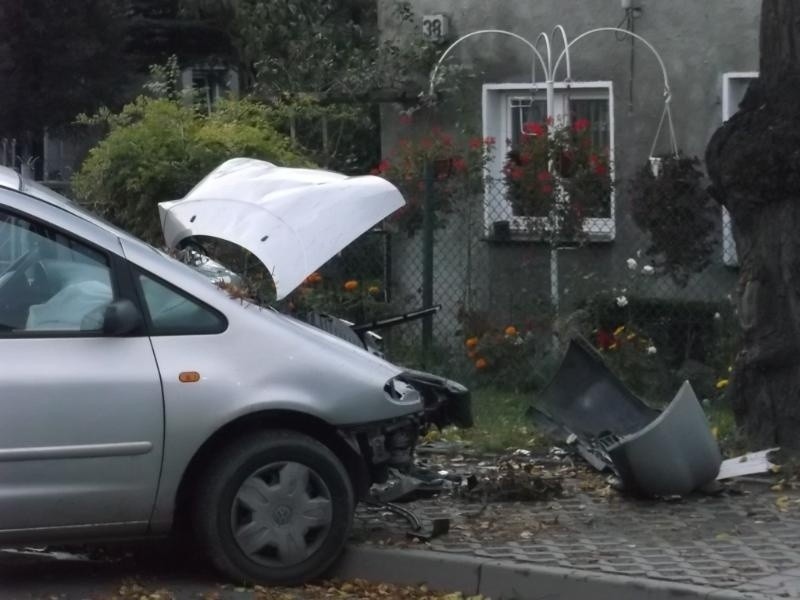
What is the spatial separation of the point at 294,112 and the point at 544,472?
6.14 meters

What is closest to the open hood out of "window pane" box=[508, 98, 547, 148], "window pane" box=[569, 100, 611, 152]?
"window pane" box=[569, 100, 611, 152]

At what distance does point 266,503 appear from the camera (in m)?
6.80

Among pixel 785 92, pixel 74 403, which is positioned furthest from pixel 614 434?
pixel 74 403

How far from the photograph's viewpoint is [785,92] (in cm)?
866

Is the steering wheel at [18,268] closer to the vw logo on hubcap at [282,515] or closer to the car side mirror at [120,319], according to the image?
the car side mirror at [120,319]

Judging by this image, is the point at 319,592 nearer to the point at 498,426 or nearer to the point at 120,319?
the point at 120,319

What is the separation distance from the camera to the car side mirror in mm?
6555

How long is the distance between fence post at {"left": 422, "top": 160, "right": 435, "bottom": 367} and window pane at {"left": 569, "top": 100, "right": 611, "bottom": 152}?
7.22 ft

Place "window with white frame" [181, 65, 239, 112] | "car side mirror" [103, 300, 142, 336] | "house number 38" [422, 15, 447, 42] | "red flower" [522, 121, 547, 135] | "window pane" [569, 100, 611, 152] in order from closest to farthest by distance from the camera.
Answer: "car side mirror" [103, 300, 142, 336] < "red flower" [522, 121, 547, 135] < "window pane" [569, 100, 611, 152] < "house number 38" [422, 15, 447, 42] < "window with white frame" [181, 65, 239, 112]

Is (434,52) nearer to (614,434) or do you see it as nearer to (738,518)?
(614,434)

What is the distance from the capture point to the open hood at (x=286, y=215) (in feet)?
23.9

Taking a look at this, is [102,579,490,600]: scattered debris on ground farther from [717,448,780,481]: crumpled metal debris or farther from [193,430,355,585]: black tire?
[717,448,780,481]: crumpled metal debris

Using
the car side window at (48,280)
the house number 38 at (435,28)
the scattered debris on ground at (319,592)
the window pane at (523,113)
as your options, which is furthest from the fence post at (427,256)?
the car side window at (48,280)

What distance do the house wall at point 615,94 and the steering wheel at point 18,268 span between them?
593 centimetres
